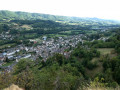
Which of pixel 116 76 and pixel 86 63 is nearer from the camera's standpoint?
pixel 116 76

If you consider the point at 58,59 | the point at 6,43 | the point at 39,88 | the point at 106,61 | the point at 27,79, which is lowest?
the point at 6,43

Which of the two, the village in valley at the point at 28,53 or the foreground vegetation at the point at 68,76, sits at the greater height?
the foreground vegetation at the point at 68,76

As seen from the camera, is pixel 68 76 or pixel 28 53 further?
pixel 28 53

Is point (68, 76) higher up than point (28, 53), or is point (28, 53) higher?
point (68, 76)

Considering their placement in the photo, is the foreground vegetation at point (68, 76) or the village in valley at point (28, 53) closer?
the foreground vegetation at point (68, 76)

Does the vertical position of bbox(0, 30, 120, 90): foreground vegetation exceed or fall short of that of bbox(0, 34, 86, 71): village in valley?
it exceeds it

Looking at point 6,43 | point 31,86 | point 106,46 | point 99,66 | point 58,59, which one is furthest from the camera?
point 6,43

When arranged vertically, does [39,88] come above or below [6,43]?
above

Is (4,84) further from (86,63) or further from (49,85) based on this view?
(86,63)

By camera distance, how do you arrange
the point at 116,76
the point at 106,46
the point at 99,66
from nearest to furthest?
the point at 116,76 → the point at 99,66 → the point at 106,46

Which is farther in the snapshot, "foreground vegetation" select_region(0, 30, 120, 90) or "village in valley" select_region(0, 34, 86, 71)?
"village in valley" select_region(0, 34, 86, 71)

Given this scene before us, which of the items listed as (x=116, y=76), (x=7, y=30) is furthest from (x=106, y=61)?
(x=7, y=30)
